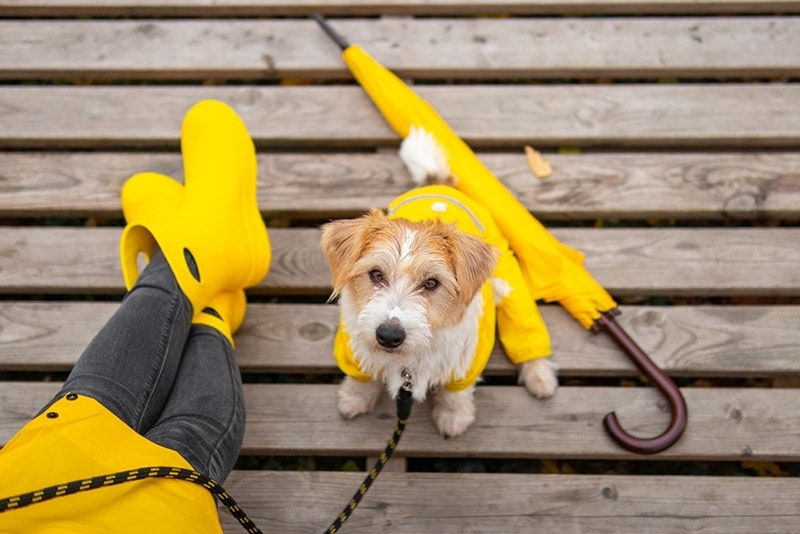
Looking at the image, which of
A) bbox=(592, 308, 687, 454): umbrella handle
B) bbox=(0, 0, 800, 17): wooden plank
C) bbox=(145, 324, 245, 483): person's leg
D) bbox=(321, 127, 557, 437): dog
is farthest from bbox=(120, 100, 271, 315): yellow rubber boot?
bbox=(592, 308, 687, 454): umbrella handle

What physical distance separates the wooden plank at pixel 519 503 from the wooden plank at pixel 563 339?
1.44ft

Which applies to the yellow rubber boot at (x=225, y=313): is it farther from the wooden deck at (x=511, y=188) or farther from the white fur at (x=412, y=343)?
the white fur at (x=412, y=343)

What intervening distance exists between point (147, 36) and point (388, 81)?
137 centimetres

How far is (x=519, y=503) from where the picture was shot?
2273 mm

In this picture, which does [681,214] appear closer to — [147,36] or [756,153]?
[756,153]

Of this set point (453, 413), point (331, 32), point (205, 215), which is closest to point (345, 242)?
point (205, 215)

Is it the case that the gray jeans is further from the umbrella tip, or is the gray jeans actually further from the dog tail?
the umbrella tip

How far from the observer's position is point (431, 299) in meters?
1.85

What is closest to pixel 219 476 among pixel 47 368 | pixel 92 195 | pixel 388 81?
pixel 47 368

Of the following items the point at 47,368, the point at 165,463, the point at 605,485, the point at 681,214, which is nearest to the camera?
the point at 165,463

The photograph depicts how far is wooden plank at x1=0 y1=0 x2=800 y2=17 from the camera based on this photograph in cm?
311

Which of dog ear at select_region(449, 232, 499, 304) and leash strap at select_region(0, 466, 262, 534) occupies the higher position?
dog ear at select_region(449, 232, 499, 304)

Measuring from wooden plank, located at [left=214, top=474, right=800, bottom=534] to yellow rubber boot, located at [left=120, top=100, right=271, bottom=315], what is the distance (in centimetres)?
83

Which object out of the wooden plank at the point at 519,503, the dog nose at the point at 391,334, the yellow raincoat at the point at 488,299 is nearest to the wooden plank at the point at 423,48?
the yellow raincoat at the point at 488,299
